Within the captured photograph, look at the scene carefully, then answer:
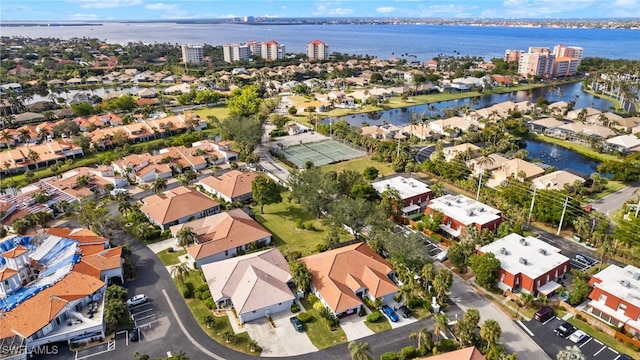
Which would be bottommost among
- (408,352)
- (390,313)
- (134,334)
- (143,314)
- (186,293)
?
(143,314)

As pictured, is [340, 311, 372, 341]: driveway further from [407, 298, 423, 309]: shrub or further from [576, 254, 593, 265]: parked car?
[576, 254, 593, 265]: parked car

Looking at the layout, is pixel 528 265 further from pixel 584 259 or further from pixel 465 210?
pixel 465 210

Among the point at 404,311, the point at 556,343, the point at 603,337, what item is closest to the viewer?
the point at 556,343

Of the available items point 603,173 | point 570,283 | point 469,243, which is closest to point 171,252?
point 469,243

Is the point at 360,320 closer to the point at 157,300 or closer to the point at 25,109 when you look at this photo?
the point at 157,300

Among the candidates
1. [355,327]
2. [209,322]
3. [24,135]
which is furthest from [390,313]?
[24,135]

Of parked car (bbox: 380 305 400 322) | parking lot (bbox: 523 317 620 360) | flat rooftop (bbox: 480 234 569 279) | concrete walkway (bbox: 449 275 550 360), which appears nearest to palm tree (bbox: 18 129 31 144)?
parked car (bbox: 380 305 400 322)
